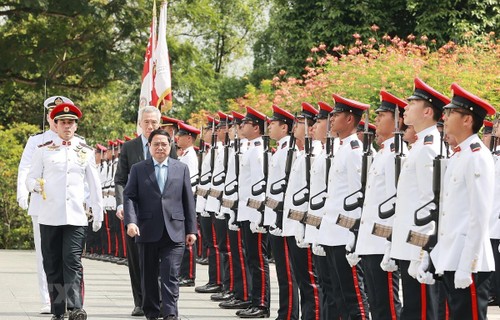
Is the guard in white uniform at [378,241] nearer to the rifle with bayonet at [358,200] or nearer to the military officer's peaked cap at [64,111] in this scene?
the rifle with bayonet at [358,200]

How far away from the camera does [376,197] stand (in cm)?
799

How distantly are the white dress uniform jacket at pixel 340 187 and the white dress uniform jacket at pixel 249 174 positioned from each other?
114 inches

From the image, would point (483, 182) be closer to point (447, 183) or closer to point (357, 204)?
point (447, 183)

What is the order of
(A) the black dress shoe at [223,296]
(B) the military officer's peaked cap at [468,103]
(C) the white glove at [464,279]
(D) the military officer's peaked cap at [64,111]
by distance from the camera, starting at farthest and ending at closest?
1. (A) the black dress shoe at [223,296]
2. (D) the military officer's peaked cap at [64,111]
3. (B) the military officer's peaked cap at [468,103]
4. (C) the white glove at [464,279]

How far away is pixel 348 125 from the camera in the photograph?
A: 8.96m

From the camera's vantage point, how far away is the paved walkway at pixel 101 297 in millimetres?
11584

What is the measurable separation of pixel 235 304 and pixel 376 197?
4639mm

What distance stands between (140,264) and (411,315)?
3906 mm

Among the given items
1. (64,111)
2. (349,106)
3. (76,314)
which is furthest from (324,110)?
(76,314)

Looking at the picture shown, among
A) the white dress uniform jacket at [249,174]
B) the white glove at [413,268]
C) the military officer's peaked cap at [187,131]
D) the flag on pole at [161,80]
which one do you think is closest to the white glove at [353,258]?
the white glove at [413,268]

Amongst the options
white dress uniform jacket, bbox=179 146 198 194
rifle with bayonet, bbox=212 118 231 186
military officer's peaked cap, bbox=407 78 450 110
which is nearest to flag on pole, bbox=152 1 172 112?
white dress uniform jacket, bbox=179 146 198 194

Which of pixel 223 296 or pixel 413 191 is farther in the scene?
pixel 223 296

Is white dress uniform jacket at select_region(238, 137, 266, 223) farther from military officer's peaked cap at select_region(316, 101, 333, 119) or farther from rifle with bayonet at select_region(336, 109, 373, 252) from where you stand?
rifle with bayonet at select_region(336, 109, 373, 252)

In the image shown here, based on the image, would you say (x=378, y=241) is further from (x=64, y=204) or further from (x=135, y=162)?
(x=135, y=162)
